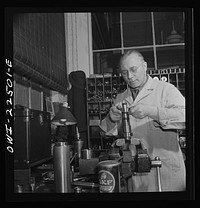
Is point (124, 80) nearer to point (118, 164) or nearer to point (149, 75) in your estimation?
point (149, 75)

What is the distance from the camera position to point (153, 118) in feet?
4.58

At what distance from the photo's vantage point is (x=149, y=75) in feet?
4.61

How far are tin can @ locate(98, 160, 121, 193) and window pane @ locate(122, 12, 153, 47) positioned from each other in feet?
2.04

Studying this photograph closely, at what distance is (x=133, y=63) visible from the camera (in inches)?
55.5

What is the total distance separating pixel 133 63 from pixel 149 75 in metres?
0.10

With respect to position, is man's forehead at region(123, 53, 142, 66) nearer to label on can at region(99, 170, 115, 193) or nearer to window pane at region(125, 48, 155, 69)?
window pane at region(125, 48, 155, 69)

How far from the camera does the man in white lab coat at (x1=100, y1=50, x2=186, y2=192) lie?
1372 millimetres

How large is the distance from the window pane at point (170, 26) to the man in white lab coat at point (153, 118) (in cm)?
17

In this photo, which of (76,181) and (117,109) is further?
(117,109)

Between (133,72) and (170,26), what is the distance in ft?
0.97

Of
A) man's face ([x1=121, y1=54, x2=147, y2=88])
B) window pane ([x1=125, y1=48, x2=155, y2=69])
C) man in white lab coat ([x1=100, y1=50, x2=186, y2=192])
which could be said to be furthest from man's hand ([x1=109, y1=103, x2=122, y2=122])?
window pane ([x1=125, y1=48, x2=155, y2=69])
